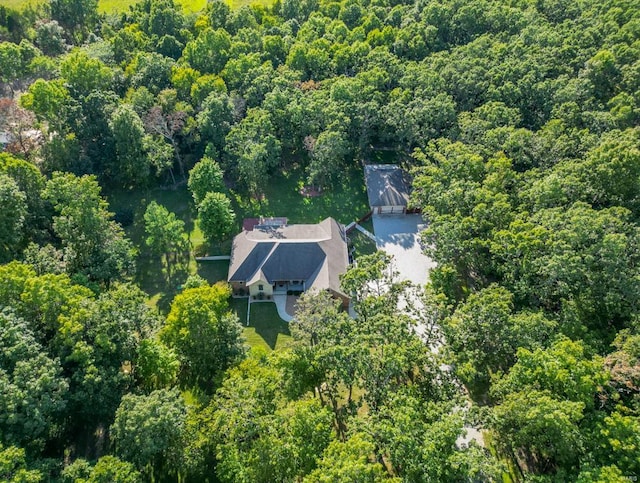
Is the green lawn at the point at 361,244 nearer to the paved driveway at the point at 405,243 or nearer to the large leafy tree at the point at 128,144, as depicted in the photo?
the paved driveway at the point at 405,243

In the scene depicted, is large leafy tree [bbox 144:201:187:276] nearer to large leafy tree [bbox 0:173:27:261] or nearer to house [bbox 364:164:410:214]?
large leafy tree [bbox 0:173:27:261]

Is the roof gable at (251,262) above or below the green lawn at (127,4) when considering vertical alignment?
below

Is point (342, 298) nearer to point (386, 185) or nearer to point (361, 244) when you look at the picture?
point (361, 244)

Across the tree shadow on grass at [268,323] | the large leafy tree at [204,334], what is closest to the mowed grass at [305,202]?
the tree shadow on grass at [268,323]

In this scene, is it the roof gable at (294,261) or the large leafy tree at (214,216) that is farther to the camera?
the large leafy tree at (214,216)

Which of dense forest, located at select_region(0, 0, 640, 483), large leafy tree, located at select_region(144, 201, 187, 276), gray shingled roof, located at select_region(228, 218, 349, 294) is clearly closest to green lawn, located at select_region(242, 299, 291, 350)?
gray shingled roof, located at select_region(228, 218, 349, 294)

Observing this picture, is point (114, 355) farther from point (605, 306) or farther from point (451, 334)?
point (605, 306)

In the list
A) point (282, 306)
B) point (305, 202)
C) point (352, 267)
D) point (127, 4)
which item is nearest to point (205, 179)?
point (305, 202)
